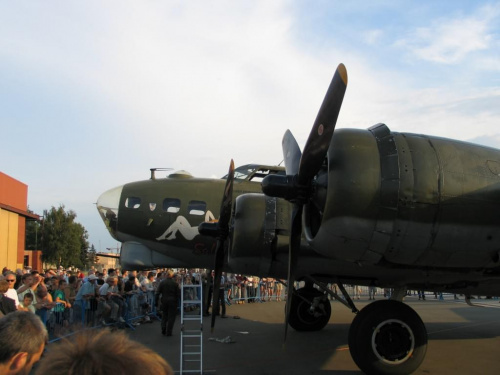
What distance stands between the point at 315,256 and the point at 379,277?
1292 millimetres

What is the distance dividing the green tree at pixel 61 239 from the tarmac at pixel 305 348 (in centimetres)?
5860

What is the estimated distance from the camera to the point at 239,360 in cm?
884

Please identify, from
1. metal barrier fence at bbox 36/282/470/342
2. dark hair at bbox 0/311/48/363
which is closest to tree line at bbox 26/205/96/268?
metal barrier fence at bbox 36/282/470/342

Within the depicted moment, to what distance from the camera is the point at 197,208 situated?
40.1 ft

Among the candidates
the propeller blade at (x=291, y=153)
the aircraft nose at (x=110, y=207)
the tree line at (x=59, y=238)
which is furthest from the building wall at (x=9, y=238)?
the propeller blade at (x=291, y=153)

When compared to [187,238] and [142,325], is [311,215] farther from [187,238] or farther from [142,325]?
[142,325]

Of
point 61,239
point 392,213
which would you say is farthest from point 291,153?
point 61,239

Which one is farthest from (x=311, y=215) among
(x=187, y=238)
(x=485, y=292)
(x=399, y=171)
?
(x=187, y=238)

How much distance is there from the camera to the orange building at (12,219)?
40.3 metres

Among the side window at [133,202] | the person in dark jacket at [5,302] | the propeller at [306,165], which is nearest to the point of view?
the propeller at [306,165]

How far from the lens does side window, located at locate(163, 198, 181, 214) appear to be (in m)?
12.1

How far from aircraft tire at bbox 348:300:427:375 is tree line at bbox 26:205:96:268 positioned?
65.5 metres

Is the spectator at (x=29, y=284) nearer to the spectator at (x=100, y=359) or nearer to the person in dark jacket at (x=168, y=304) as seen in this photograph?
the person in dark jacket at (x=168, y=304)

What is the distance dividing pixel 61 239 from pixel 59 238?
0.33 metres
